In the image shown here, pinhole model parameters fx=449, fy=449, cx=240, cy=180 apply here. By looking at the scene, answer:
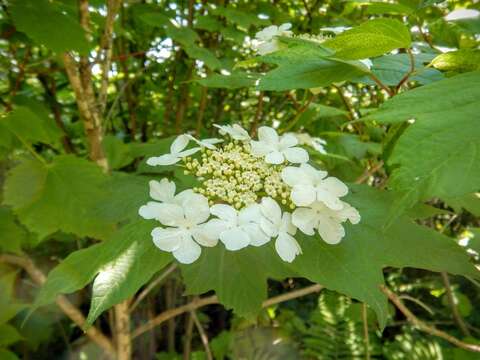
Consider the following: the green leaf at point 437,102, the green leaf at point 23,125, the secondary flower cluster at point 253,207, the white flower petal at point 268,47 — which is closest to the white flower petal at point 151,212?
the secondary flower cluster at point 253,207

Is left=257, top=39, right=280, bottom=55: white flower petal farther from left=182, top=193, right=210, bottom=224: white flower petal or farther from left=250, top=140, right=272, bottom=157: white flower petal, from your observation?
left=182, top=193, right=210, bottom=224: white flower petal

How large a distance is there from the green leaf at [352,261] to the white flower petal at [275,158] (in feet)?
0.39

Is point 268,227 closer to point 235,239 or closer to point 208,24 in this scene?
point 235,239

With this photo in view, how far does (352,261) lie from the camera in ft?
2.05

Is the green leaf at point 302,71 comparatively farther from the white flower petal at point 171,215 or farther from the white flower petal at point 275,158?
the white flower petal at point 171,215

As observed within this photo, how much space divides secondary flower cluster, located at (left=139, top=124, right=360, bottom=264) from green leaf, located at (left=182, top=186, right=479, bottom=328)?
0.11ft

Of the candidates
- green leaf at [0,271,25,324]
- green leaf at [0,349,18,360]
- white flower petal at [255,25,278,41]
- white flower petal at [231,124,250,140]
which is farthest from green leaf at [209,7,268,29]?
green leaf at [0,349,18,360]

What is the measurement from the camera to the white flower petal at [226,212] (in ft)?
2.01

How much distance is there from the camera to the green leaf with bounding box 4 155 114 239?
3.65 feet

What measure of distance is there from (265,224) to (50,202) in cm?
75

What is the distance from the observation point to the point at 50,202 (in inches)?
44.9

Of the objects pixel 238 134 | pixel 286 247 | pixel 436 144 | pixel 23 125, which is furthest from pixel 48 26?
pixel 436 144

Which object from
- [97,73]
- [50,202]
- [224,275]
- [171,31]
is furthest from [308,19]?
[224,275]

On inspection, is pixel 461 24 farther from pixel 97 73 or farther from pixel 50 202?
pixel 97 73
